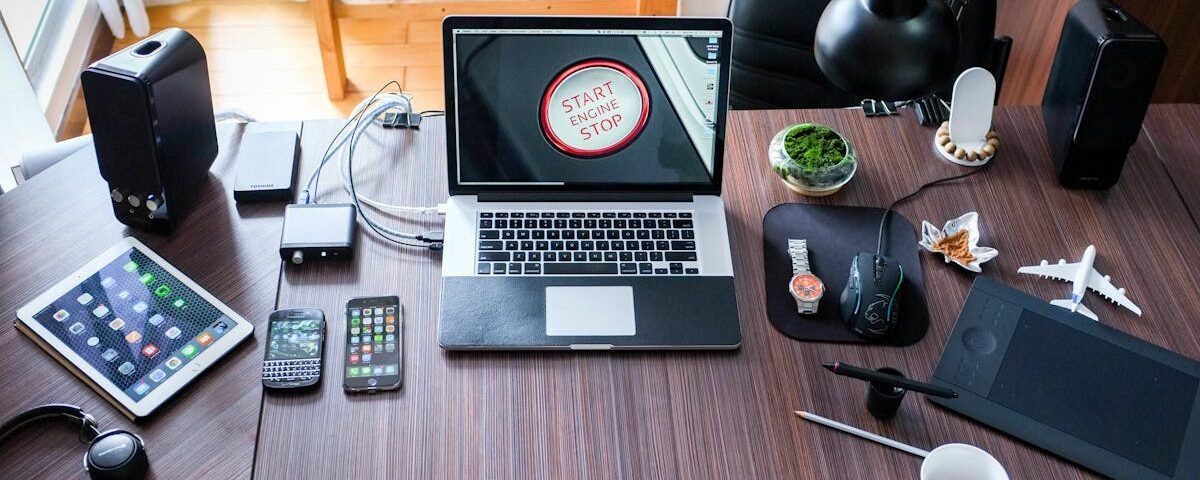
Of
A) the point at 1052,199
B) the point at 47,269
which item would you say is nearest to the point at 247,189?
the point at 47,269

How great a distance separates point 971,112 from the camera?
133 centimetres

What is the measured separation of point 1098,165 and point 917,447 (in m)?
0.51

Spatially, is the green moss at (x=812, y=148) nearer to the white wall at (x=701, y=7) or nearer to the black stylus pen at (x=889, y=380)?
the black stylus pen at (x=889, y=380)

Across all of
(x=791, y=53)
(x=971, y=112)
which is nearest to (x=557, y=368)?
(x=971, y=112)

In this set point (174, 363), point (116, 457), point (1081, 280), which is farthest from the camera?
point (1081, 280)

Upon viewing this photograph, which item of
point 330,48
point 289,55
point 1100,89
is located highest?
point 1100,89

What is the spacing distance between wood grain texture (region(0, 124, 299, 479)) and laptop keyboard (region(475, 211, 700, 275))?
0.87ft

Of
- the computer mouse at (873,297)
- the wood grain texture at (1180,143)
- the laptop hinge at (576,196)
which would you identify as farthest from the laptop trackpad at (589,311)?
the wood grain texture at (1180,143)

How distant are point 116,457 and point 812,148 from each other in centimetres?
86

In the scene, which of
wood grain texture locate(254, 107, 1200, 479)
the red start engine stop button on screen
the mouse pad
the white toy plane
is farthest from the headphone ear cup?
the white toy plane

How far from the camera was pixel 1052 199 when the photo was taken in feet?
4.17

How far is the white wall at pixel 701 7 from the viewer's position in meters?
2.50

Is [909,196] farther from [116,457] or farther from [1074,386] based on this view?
[116,457]

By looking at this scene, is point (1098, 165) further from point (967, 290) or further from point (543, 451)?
point (543, 451)
